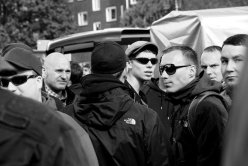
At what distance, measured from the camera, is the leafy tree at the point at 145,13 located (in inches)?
1427

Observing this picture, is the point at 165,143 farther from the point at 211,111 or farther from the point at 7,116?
the point at 7,116

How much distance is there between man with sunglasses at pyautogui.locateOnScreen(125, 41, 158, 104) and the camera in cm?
533

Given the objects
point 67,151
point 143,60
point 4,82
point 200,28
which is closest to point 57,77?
point 143,60

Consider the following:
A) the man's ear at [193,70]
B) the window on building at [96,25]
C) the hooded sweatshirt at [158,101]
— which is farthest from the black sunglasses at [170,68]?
the window on building at [96,25]

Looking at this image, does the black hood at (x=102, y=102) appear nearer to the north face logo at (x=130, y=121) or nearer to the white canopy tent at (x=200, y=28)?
the north face logo at (x=130, y=121)

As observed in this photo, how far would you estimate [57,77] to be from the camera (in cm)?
648

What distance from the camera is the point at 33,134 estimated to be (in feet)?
4.19

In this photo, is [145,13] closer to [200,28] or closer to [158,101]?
[200,28]

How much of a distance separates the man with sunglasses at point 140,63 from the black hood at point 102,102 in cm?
157

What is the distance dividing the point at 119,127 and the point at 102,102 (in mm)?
221

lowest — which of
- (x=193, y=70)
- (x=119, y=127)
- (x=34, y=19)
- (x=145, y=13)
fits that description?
(x=34, y=19)

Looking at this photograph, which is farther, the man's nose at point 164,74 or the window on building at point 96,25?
the window on building at point 96,25

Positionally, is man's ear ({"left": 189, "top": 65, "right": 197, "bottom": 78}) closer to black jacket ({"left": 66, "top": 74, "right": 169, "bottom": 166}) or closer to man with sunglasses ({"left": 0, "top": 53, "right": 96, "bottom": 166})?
black jacket ({"left": 66, "top": 74, "right": 169, "bottom": 166})

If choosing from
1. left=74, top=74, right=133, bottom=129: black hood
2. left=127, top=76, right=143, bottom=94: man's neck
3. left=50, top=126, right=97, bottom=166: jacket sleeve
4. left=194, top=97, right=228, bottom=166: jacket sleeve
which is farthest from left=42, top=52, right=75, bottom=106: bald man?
left=50, top=126, right=97, bottom=166: jacket sleeve
